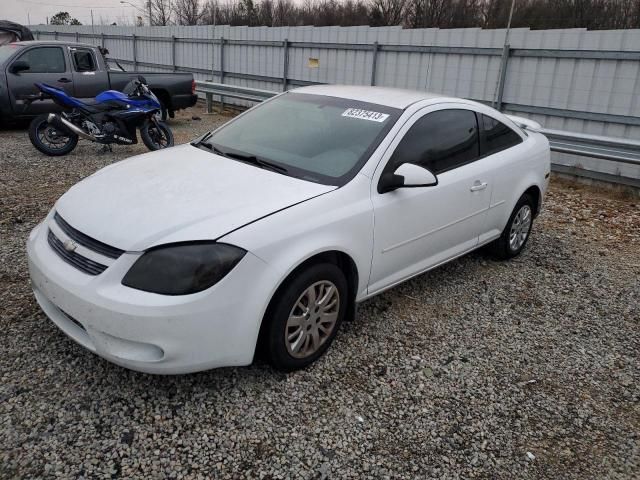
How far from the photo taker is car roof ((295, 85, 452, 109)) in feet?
12.8

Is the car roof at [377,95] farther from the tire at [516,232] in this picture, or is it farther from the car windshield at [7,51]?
the car windshield at [7,51]

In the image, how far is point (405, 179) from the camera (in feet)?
10.9

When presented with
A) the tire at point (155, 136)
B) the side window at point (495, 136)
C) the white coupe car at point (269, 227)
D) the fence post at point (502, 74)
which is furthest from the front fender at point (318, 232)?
the fence post at point (502, 74)

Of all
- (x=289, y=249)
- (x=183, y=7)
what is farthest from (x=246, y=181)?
(x=183, y=7)

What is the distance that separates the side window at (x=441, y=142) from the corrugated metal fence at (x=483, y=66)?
4.70 m

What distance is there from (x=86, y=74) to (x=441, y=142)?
8.33 m

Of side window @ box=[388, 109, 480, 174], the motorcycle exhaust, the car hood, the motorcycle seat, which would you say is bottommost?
the motorcycle exhaust

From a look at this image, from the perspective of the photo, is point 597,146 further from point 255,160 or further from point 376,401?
point 376,401

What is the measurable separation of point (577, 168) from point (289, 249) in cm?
688

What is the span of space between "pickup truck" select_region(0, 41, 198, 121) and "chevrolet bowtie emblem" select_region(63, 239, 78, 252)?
25.2 ft

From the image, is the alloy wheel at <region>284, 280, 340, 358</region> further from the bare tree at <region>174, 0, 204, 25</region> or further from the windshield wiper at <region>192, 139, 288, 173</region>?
the bare tree at <region>174, 0, 204, 25</region>

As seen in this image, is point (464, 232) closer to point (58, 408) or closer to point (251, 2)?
point (58, 408)

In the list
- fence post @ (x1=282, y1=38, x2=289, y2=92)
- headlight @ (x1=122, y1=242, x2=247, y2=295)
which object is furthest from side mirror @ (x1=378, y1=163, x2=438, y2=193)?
fence post @ (x1=282, y1=38, x2=289, y2=92)

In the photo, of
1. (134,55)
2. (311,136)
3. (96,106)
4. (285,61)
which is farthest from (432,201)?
(134,55)
